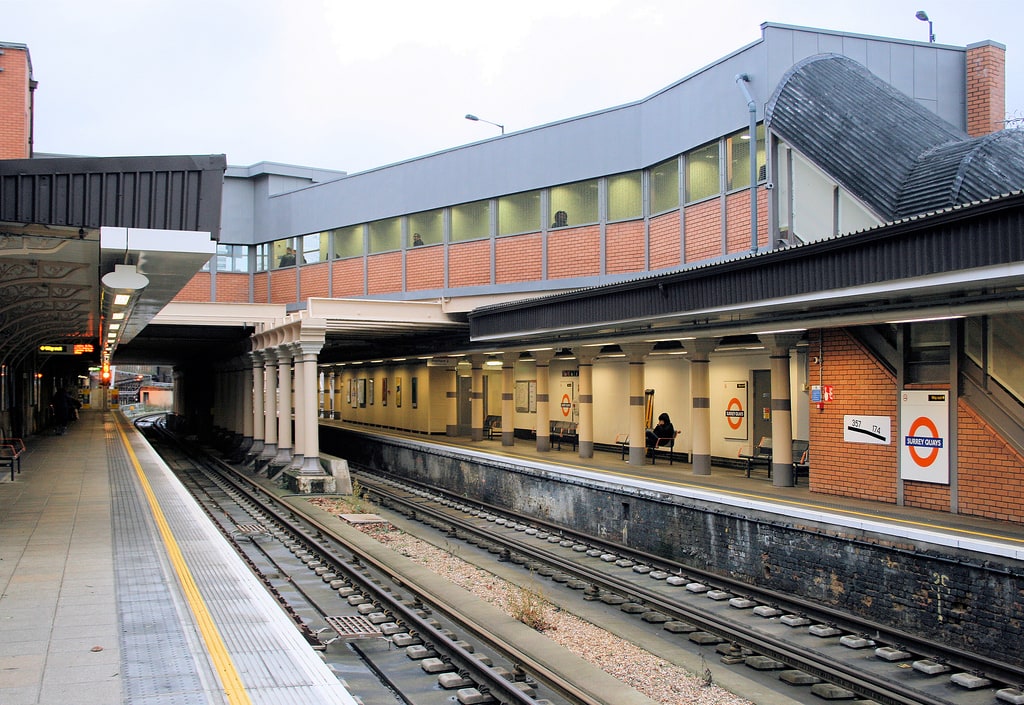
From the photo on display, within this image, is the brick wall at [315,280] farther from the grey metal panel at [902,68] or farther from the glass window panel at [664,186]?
the grey metal panel at [902,68]

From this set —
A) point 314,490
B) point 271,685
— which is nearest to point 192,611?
point 271,685

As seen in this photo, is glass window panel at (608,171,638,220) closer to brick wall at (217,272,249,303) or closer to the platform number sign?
the platform number sign

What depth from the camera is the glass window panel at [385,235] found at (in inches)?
1029

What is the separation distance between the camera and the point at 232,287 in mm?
31547

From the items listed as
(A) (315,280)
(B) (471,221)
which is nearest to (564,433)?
(B) (471,221)

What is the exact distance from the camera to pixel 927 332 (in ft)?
36.2

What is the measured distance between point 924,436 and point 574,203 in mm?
11666

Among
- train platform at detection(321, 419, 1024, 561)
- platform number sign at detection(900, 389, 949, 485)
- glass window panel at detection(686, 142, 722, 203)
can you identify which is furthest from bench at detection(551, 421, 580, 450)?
platform number sign at detection(900, 389, 949, 485)

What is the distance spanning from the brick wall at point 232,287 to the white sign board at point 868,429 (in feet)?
80.2

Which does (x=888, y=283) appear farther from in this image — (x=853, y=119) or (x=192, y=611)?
(x=192, y=611)

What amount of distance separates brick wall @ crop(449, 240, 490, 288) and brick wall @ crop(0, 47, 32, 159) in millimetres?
11044

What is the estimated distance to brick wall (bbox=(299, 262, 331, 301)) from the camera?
28594 mm

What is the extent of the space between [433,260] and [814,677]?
1835cm

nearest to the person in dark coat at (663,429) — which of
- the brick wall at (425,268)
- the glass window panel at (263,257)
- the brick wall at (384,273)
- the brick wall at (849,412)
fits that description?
the brick wall at (849,412)
